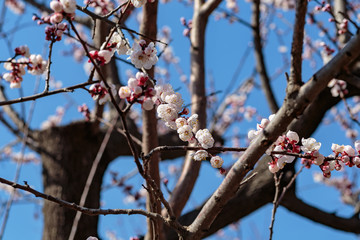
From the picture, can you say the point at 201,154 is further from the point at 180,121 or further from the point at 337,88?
the point at 337,88

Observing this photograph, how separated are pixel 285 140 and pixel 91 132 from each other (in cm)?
227

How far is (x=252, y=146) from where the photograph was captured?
0.92m

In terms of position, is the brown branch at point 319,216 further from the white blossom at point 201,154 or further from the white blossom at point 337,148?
the white blossom at point 201,154

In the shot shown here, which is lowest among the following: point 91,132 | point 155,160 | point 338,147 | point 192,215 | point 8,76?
point 338,147

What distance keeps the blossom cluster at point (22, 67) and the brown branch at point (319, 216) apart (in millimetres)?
1907

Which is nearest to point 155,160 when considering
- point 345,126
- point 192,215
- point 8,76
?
point 192,215

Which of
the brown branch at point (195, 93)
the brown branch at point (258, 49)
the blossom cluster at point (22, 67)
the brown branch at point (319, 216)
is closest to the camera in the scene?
the blossom cluster at point (22, 67)

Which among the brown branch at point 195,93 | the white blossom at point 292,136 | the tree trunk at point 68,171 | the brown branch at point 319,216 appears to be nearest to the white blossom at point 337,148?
the white blossom at point 292,136

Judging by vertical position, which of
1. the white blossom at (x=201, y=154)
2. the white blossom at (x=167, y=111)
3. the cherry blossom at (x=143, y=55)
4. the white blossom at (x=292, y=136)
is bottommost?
the white blossom at (x=292, y=136)

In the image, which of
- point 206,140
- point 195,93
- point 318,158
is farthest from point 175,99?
point 195,93

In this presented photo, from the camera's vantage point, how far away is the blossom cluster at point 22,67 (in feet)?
4.71

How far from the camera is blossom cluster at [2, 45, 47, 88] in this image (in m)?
1.44

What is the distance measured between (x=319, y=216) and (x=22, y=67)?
223 centimetres

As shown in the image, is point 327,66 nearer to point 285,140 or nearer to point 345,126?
point 285,140
